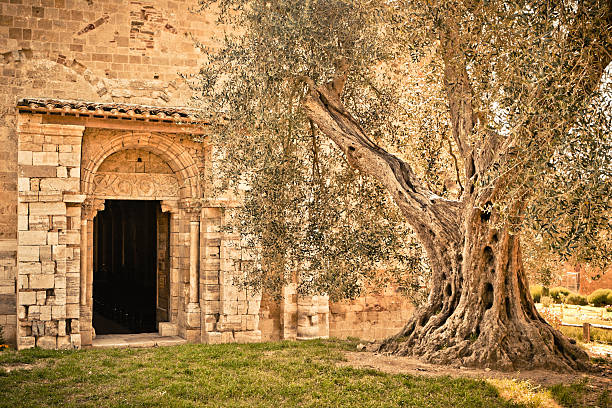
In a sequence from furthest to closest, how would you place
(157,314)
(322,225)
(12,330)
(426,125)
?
(157,314) → (12,330) → (426,125) → (322,225)

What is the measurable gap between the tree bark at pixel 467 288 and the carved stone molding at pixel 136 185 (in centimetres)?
568

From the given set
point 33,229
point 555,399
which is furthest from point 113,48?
point 555,399

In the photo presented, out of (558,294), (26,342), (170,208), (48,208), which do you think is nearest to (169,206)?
(170,208)

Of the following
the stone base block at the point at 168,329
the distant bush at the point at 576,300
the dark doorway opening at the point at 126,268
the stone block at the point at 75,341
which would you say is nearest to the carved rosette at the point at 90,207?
the dark doorway opening at the point at 126,268

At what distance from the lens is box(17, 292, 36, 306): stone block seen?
10.6 meters

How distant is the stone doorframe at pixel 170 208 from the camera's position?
11.8m

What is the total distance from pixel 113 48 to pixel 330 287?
8.02m

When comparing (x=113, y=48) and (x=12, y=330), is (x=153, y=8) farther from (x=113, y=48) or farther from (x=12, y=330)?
(x=12, y=330)

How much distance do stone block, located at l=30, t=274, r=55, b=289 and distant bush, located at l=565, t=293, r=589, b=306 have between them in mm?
A: 16001

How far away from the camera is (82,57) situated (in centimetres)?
1293

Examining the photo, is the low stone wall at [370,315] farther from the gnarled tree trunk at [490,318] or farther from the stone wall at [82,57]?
the stone wall at [82,57]

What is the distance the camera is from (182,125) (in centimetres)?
1214

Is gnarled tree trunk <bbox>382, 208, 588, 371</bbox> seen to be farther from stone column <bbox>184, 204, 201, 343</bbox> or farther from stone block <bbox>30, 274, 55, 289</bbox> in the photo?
stone block <bbox>30, 274, 55, 289</bbox>

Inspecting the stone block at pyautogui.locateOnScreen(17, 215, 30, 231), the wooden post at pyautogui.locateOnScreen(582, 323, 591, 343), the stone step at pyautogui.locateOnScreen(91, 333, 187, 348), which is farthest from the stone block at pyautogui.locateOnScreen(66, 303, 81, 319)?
the wooden post at pyautogui.locateOnScreen(582, 323, 591, 343)
